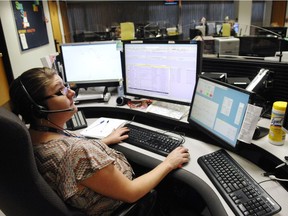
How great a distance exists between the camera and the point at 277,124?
3.87ft

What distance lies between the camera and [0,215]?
1.86 meters

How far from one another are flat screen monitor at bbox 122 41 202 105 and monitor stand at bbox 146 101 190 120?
0.06m

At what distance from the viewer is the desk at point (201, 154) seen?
993 mm

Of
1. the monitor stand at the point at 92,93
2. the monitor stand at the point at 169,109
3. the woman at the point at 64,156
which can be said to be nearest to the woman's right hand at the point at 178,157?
the woman at the point at 64,156

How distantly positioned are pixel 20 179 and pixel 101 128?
36.6 inches

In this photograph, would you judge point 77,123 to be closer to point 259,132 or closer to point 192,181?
point 192,181

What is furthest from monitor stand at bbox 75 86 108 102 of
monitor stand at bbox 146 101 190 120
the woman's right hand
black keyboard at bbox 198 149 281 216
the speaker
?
black keyboard at bbox 198 149 281 216

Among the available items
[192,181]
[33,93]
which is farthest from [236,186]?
[33,93]

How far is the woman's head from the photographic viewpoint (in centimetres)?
97

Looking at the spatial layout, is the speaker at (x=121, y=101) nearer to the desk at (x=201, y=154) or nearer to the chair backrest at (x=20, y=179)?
the desk at (x=201, y=154)

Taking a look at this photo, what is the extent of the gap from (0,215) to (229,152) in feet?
5.60

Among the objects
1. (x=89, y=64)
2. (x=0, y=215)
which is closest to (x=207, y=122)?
(x=89, y=64)

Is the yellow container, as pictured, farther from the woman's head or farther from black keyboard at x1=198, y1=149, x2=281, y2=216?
the woman's head

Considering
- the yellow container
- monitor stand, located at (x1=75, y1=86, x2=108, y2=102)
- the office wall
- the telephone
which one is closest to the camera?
the yellow container
